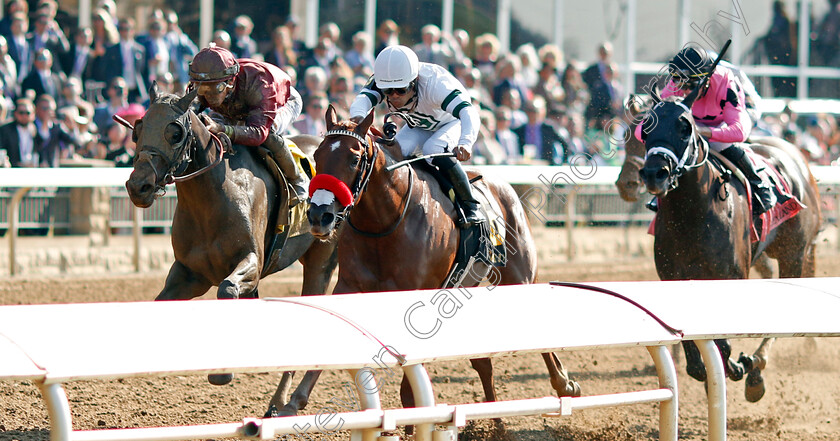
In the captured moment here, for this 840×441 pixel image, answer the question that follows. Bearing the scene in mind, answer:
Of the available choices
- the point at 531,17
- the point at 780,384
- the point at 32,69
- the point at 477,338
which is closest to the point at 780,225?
the point at 780,384

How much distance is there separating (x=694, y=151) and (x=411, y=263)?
1.68 metres

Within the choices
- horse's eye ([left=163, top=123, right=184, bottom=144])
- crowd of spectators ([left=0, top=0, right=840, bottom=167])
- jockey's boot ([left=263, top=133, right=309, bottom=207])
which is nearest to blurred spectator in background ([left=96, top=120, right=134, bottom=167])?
crowd of spectators ([left=0, top=0, right=840, bottom=167])

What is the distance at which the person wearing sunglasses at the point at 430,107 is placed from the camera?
438cm

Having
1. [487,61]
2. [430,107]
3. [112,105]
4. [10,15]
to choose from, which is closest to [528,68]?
[487,61]

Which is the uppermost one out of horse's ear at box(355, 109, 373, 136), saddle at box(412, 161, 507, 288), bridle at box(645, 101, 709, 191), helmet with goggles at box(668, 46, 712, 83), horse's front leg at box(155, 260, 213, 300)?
helmet with goggles at box(668, 46, 712, 83)

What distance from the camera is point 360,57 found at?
10.9 meters

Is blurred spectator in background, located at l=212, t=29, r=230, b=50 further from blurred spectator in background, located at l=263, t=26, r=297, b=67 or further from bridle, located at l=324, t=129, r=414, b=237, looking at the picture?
bridle, located at l=324, t=129, r=414, b=237

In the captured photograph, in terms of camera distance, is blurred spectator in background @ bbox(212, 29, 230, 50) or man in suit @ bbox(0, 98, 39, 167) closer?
man in suit @ bbox(0, 98, 39, 167)

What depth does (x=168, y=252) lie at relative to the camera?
8180mm

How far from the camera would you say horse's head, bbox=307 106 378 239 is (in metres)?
3.67

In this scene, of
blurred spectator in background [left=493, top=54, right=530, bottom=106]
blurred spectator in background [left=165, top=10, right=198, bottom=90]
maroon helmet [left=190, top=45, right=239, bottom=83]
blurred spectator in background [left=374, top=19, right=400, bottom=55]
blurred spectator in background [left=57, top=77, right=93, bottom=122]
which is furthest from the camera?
blurred spectator in background [left=374, top=19, right=400, bottom=55]

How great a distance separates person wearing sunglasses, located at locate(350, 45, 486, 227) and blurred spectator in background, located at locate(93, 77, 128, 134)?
4.73 m

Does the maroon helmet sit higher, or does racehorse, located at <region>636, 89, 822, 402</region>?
the maroon helmet

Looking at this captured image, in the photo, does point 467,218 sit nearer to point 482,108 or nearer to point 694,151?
point 694,151
